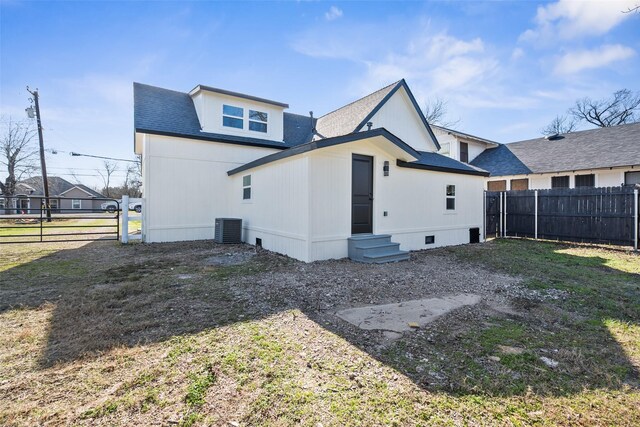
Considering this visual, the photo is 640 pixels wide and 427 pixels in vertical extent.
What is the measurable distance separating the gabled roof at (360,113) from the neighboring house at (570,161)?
29.5 ft

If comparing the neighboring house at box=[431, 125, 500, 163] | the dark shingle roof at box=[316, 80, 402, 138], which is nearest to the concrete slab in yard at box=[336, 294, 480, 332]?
the dark shingle roof at box=[316, 80, 402, 138]

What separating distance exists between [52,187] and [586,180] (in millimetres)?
56341

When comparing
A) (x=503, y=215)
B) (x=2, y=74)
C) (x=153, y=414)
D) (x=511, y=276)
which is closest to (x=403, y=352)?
(x=153, y=414)

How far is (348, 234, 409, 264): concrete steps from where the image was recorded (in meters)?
7.19

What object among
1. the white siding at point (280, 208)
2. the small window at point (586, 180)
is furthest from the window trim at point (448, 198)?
the small window at point (586, 180)

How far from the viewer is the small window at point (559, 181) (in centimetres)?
1633

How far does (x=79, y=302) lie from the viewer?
427 cm

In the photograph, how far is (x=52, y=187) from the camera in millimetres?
39469

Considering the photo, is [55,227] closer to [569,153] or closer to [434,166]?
[434,166]

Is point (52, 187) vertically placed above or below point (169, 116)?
below

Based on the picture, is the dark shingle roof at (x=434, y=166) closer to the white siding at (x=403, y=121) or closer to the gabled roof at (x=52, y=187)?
the white siding at (x=403, y=121)

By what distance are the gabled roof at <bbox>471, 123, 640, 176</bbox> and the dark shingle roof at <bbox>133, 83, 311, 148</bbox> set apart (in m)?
Result: 14.3

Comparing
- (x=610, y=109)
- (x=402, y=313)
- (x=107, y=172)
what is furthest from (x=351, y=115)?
(x=107, y=172)

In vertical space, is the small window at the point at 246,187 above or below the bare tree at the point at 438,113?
below
